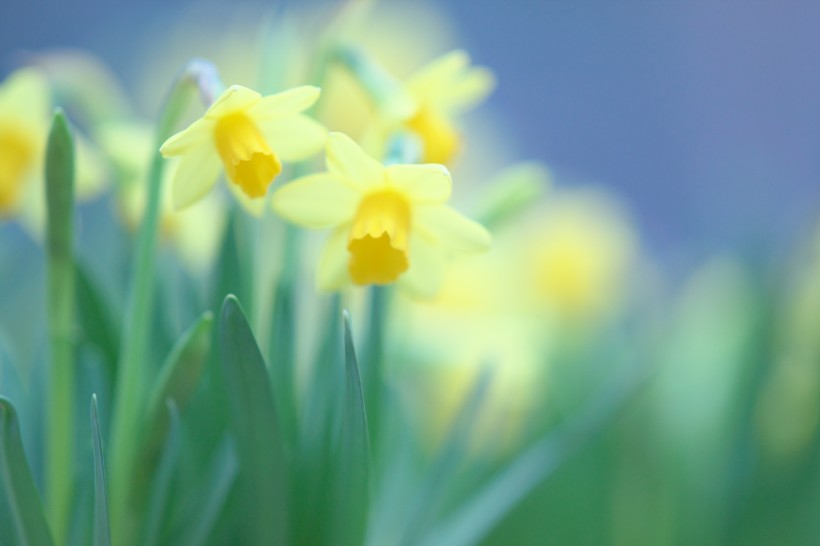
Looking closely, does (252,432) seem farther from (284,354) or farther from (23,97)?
(23,97)

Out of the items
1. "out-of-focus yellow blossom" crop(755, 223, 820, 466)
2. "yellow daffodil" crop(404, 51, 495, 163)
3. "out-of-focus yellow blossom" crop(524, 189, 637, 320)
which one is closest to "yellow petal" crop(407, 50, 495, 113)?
"yellow daffodil" crop(404, 51, 495, 163)

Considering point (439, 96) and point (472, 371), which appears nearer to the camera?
point (439, 96)

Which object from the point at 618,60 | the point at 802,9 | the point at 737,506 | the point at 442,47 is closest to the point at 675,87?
the point at 618,60

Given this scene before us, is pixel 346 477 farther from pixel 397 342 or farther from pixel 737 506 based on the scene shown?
pixel 737 506

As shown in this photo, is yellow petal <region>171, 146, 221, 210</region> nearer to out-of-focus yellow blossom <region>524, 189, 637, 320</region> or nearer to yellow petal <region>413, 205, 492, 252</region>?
yellow petal <region>413, 205, 492, 252</region>

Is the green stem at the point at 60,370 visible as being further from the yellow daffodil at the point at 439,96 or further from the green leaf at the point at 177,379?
the yellow daffodil at the point at 439,96

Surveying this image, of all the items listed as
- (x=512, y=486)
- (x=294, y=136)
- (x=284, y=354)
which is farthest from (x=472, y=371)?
(x=294, y=136)
